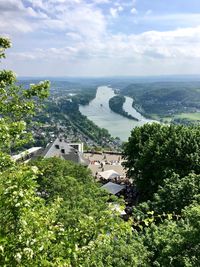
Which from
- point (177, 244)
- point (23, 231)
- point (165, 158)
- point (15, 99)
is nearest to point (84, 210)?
point (177, 244)

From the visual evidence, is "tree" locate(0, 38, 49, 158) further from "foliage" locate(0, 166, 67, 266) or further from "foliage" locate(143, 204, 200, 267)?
"foliage" locate(143, 204, 200, 267)

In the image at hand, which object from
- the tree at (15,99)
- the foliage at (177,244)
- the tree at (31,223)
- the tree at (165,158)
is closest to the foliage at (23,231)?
the tree at (31,223)

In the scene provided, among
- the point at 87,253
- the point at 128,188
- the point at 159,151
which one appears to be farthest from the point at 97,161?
the point at 87,253

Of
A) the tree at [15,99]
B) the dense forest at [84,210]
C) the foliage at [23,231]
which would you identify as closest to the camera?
the foliage at [23,231]

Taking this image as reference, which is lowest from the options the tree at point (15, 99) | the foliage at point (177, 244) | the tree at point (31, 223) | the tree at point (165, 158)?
the tree at point (165, 158)

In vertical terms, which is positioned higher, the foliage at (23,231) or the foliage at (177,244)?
the foliage at (23,231)

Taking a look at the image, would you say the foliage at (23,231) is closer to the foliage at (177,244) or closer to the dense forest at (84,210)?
the dense forest at (84,210)
